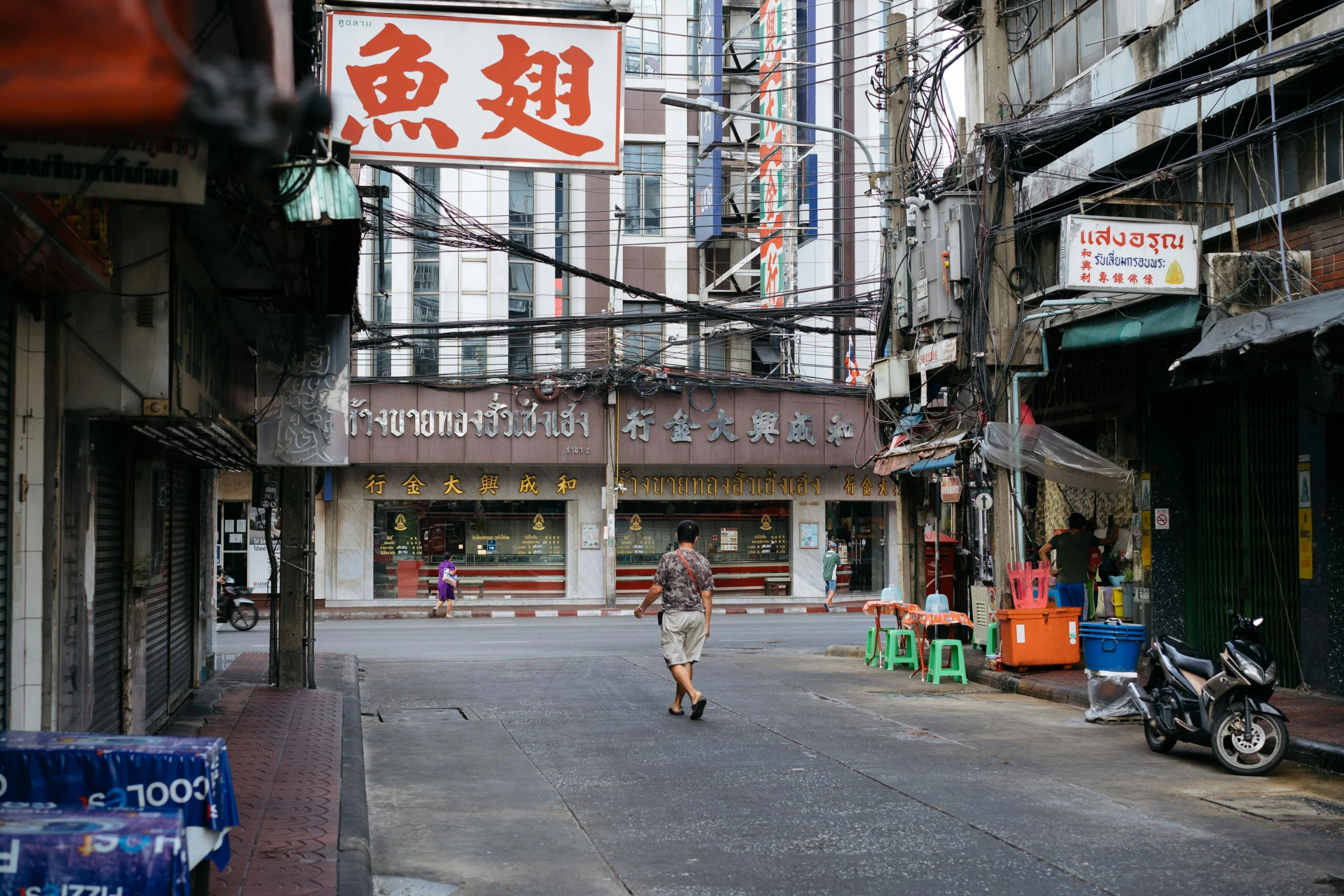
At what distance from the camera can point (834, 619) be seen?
28.8 meters

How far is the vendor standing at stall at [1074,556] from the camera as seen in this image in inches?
617

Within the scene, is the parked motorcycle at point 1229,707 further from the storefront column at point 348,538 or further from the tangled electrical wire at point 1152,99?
the storefront column at point 348,538

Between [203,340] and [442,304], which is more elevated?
[442,304]

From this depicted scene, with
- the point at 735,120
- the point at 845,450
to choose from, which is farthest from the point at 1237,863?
the point at 735,120

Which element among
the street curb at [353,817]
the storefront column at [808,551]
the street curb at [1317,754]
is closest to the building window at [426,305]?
the storefront column at [808,551]

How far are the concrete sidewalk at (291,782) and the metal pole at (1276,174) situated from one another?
32.0ft

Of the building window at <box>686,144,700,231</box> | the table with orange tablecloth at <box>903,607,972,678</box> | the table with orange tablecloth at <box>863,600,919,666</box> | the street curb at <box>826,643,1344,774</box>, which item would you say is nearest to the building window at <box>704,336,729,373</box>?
the building window at <box>686,144,700,231</box>

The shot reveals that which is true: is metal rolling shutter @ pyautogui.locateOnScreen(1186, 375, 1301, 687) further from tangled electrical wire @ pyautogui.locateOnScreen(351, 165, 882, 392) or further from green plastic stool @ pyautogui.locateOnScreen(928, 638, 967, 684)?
tangled electrical wire @ pyautogui.locateOnScreen(351, 165, 882, 392)

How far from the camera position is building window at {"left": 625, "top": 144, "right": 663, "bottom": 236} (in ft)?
112

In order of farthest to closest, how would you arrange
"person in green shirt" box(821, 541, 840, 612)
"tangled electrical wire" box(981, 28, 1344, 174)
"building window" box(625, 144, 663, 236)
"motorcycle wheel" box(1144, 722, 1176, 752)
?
"building window" box(625, 144, 663, 236) < "person in green shirt" box(821, 541, 840, 612) < "tangled electrical wire" box(981, 28, 1344, 174) < "motorcycle wheel" box(1144, 722, 1176, 752)

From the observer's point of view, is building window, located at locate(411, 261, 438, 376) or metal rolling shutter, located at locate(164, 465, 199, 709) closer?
metal rolling shutter, located at locate(164, 465, 199, 709)

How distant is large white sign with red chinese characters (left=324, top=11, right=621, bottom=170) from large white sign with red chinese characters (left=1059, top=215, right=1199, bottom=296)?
6780 millimetres

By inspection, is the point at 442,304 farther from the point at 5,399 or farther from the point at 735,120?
the point at 5,399

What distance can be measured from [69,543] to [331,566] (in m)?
25.6
